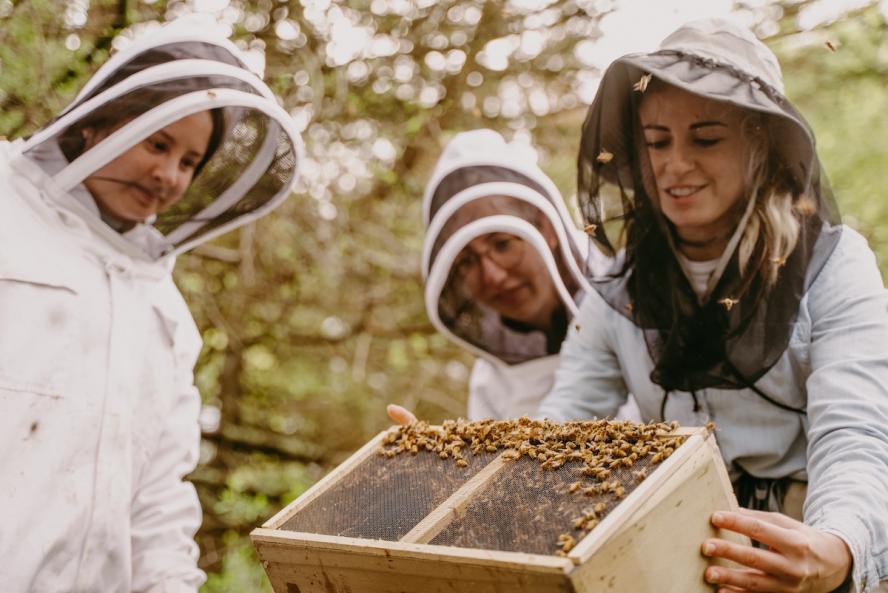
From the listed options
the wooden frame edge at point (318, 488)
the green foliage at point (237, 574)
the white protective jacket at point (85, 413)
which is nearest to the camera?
the wooden frame edge at point (318, 488)

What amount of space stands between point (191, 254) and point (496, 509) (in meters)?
3.15

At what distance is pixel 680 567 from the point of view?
1.49m

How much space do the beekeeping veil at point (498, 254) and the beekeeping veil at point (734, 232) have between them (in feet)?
3.23

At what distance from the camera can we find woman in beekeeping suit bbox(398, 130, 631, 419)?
3.38 meters

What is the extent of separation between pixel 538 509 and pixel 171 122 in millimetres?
1809

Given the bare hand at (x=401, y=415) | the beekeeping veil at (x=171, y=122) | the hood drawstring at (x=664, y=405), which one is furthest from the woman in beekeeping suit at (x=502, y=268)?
the bare hand at (x=401, y=415)

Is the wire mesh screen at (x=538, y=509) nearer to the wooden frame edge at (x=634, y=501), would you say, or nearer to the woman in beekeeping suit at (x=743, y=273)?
the wooden frame edge at (x=634, y=501)

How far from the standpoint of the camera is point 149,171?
260cm

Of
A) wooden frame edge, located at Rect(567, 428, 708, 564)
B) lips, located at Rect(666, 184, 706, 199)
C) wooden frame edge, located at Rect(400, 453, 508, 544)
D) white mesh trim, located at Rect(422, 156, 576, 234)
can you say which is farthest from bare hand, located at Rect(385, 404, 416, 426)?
white mesh trim, located at Rect(422, 156, 576, 234)

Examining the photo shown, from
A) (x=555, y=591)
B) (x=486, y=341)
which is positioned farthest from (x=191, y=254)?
(x=555, y=591)

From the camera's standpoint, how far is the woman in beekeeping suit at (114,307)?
7.41 feet

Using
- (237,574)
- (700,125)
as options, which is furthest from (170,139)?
(237,574)

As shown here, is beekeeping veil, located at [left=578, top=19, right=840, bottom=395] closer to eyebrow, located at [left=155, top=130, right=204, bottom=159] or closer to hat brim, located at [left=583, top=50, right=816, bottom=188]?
hat brim, located at [left=583, top=50, right=816, bottom=188]

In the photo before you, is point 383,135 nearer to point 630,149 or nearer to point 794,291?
point 630,149
